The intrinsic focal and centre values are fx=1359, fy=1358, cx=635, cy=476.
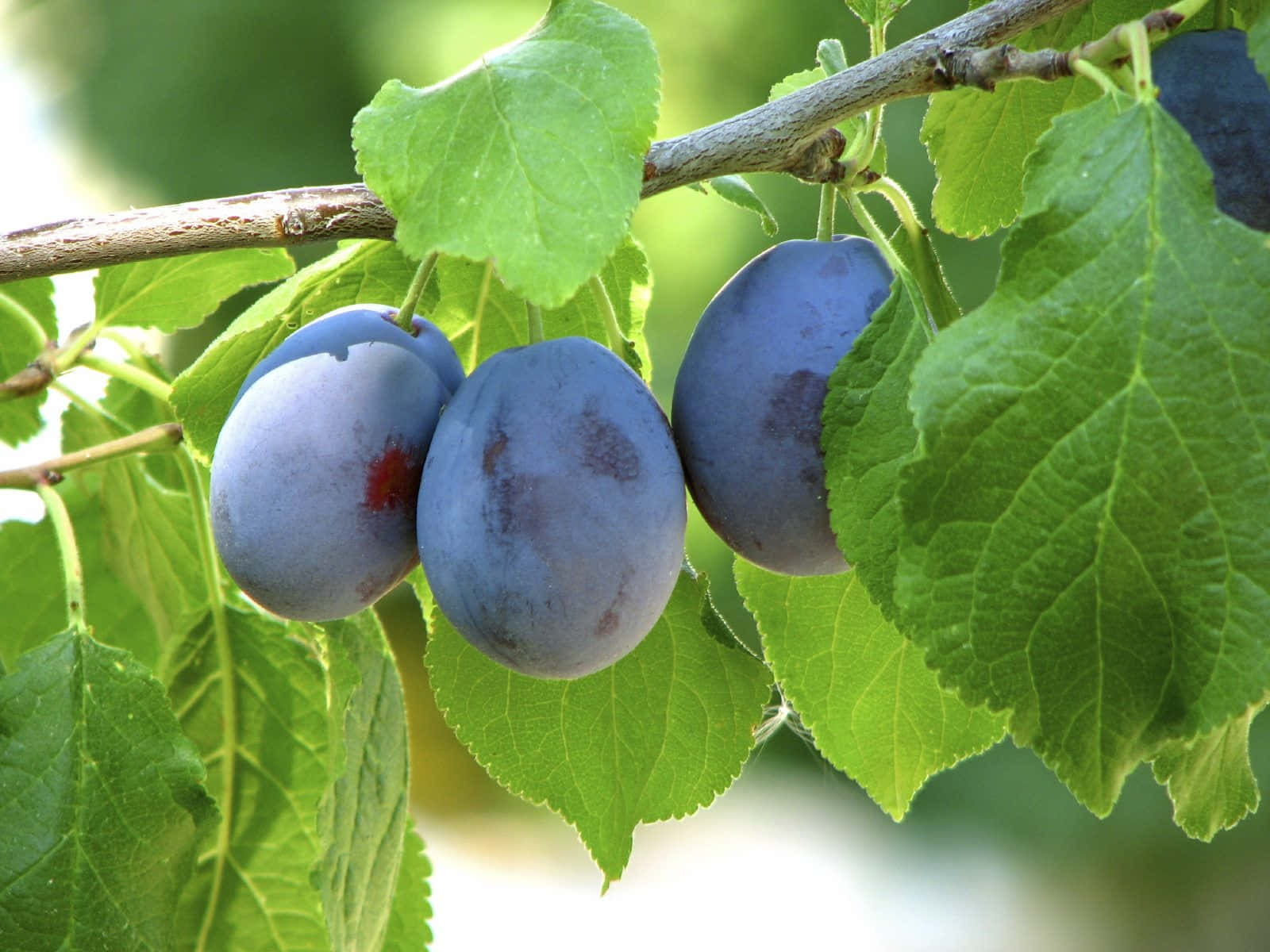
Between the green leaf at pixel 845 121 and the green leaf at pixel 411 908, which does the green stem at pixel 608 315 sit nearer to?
the green leaf at pixel 845 121

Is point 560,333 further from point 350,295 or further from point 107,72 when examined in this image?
point 107,72

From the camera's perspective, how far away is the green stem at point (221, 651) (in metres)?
0.88

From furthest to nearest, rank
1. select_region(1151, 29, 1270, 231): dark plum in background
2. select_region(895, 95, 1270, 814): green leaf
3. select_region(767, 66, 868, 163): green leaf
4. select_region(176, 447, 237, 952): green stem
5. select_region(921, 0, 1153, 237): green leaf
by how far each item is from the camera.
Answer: select_region(176, 447, 237, 952): green stem → select_region(921, 0, 1153, 237): green leaf → select_region(767, 66, 868, 163): green leaf → select_region(1151, 29, 1270, 231): dark plum in background → select_region(895, 95, 1270, 814): green leaf

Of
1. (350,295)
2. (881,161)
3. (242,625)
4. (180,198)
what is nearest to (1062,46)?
(881,161)

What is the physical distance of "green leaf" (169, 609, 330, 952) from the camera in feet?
2.82

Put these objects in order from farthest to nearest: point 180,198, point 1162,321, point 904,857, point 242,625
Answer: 1. point 180,198
2. point 904,857
3. point 242,625
4. point 1162,321

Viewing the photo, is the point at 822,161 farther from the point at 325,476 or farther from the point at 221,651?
the point at 221,651

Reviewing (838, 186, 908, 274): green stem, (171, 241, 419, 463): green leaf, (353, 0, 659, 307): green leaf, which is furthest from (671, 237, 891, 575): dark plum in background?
(171, 241, 419, 463): green leaf

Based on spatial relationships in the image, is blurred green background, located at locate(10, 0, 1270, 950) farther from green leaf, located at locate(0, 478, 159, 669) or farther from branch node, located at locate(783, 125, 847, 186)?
branch node, located at locate(783, 125, 847, 186)

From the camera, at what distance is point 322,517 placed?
22.1 inches

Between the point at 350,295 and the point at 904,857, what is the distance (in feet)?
12.4

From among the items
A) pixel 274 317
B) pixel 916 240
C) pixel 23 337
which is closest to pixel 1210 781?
pixel 916 240

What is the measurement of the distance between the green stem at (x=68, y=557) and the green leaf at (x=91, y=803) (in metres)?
0.02

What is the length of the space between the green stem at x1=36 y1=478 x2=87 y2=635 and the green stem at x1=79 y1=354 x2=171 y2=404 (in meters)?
0.09
